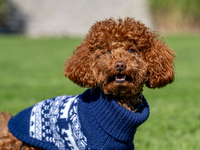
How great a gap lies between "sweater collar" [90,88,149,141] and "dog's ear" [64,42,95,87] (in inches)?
8.7

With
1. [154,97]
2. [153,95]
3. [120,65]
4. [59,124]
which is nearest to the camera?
[120,65]

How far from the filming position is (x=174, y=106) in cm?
564

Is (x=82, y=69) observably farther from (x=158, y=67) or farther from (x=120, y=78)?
(x=158, y=67)

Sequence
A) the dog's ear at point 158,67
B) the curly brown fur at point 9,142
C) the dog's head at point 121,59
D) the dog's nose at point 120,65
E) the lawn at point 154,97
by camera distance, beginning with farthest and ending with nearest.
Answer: the lawn at point 154,97 < the curly brown fur at point 9,142 < the dog's ear at point 158,67 < the dog's head at point 121,59 < the dog's nose at point 120,65

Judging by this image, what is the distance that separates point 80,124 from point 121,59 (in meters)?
0.72

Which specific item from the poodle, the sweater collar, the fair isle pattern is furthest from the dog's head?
the fair isle pattern

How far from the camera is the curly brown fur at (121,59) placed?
2.76m

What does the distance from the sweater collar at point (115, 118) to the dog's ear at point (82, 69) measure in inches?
8.7

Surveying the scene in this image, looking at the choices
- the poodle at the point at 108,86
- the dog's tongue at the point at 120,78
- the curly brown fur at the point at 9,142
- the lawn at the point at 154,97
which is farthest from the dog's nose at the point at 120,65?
the curly brown fur at the point at 9,142

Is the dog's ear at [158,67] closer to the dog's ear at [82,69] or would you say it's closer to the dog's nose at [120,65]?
the dog's nose at [120,65]

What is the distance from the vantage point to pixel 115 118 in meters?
2.83

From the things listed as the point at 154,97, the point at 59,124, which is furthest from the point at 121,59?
the point at 154,97

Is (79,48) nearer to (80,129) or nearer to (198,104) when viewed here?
(80,129)

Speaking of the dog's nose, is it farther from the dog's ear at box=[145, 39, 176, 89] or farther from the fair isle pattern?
the fair isle pattern
